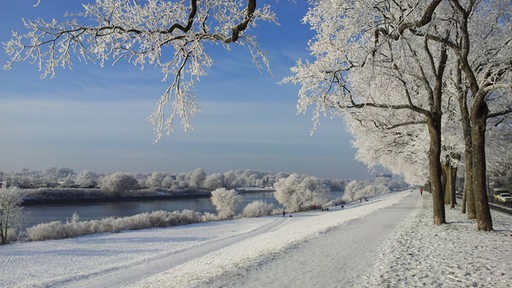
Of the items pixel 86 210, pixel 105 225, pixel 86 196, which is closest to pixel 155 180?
pixel 86 196

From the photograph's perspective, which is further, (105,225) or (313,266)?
(105,225)

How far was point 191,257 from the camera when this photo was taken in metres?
26.8

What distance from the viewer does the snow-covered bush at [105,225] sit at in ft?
137

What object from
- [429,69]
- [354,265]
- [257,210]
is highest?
[429,69]

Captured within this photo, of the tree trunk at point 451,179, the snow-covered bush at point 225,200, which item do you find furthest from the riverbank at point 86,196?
the tree trunk at point 451,179

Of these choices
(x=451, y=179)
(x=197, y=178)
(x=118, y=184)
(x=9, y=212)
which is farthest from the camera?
(x=197, y=178)

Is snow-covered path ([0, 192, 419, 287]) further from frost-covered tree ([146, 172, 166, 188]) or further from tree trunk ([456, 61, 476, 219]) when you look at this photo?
frost-covered tree ([146, 172, 166, 188])

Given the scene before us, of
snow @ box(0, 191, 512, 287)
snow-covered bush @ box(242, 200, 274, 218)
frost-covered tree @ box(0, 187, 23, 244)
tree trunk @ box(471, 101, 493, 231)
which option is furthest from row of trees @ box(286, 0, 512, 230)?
snow-covered bush @ box(242, 200, 274, 218)

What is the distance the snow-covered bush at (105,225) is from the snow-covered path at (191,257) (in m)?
2.91

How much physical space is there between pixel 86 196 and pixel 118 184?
1054 centimetres

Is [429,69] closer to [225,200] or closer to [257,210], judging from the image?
[257,210]

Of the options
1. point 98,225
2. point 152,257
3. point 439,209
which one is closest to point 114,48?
point 439,209

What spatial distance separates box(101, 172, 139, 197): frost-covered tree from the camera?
113500mm

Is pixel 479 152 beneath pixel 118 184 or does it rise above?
above
